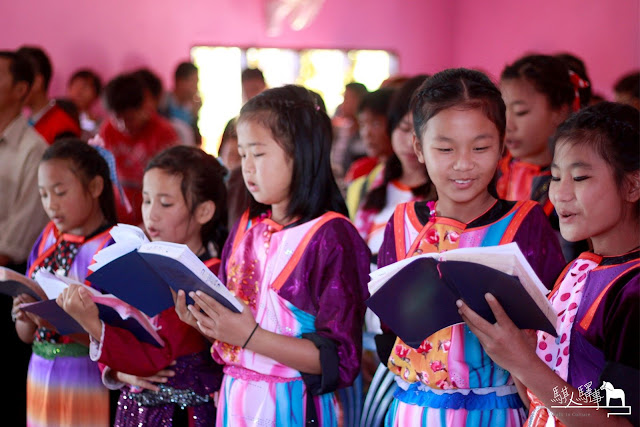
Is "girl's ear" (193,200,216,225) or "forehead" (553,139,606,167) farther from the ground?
"forehead" (553,139,606,167)

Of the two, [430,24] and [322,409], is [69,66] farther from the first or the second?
[322,409]

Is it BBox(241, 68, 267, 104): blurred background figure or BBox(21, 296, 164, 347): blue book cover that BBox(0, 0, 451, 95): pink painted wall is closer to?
BBox(241, 68, 267, 104): blurred background figure

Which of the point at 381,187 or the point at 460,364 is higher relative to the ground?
the point at 381,187

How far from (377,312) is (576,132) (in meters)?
0.54

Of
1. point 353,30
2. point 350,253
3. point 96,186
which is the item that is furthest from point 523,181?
point 353,30

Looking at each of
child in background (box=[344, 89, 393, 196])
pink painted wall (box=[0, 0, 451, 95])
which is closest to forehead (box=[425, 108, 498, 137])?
child in background (box=[344, 89, 393, 196])

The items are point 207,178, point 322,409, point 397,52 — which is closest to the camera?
point 322,409

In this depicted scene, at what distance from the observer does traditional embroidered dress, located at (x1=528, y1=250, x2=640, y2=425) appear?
1378 mm

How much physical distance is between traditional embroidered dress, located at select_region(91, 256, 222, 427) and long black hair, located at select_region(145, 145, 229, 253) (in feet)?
1.08

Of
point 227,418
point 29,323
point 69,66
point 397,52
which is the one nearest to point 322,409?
point 227,418

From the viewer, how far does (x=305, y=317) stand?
75.1 inches

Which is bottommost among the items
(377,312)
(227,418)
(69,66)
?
(227,418)

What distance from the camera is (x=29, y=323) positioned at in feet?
8.48

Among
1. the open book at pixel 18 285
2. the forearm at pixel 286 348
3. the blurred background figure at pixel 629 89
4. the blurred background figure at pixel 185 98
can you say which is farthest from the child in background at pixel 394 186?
the blurred background figure at pixel 185 98
